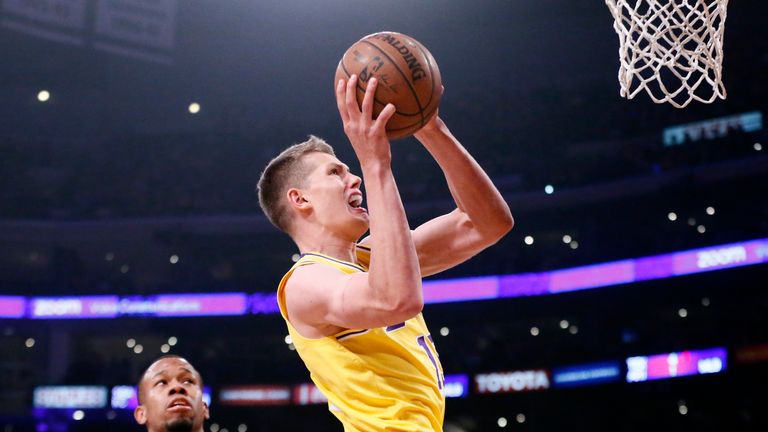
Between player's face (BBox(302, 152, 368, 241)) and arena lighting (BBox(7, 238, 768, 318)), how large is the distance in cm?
1181

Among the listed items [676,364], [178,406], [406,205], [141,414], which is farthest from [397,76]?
[406,205]

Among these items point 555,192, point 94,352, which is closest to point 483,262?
point 555,192

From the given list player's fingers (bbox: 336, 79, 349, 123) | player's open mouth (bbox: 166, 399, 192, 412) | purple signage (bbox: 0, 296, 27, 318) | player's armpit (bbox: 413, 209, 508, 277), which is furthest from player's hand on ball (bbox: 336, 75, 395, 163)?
purple signage (bbox: 0, 296, 27, 318)

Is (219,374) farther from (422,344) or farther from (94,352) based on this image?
(422,344)

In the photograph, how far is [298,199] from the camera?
2.71 metres

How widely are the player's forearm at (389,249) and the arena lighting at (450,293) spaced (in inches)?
479

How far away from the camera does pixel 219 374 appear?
16641 mm

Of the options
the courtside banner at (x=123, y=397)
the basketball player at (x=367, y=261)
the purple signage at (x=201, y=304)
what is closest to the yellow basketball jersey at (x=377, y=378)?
the basketball player at (x=367, y=261)

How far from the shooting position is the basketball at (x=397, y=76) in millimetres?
2375

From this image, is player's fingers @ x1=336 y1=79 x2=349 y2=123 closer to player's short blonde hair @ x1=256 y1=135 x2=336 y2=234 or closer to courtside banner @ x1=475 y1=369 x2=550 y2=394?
player's short blonde hair @ x1=256 y1=135 x2=336 y2=234

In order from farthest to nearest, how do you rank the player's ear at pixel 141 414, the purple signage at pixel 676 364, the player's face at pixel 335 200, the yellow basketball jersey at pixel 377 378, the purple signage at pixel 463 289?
the purple signage at pixel 463 289 < the purple signage at pixel 676 364 < the player's ear at pixel 141 414 < the player's face at pixel 335 200 < the yellow basketball jersey at pixel 377 378

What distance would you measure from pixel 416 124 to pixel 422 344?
0.63 meters

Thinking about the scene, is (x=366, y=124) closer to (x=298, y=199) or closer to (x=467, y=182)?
(x=298, y=199)

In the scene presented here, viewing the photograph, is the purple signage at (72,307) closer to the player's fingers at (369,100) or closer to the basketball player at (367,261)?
the basketball player at (367,261)
